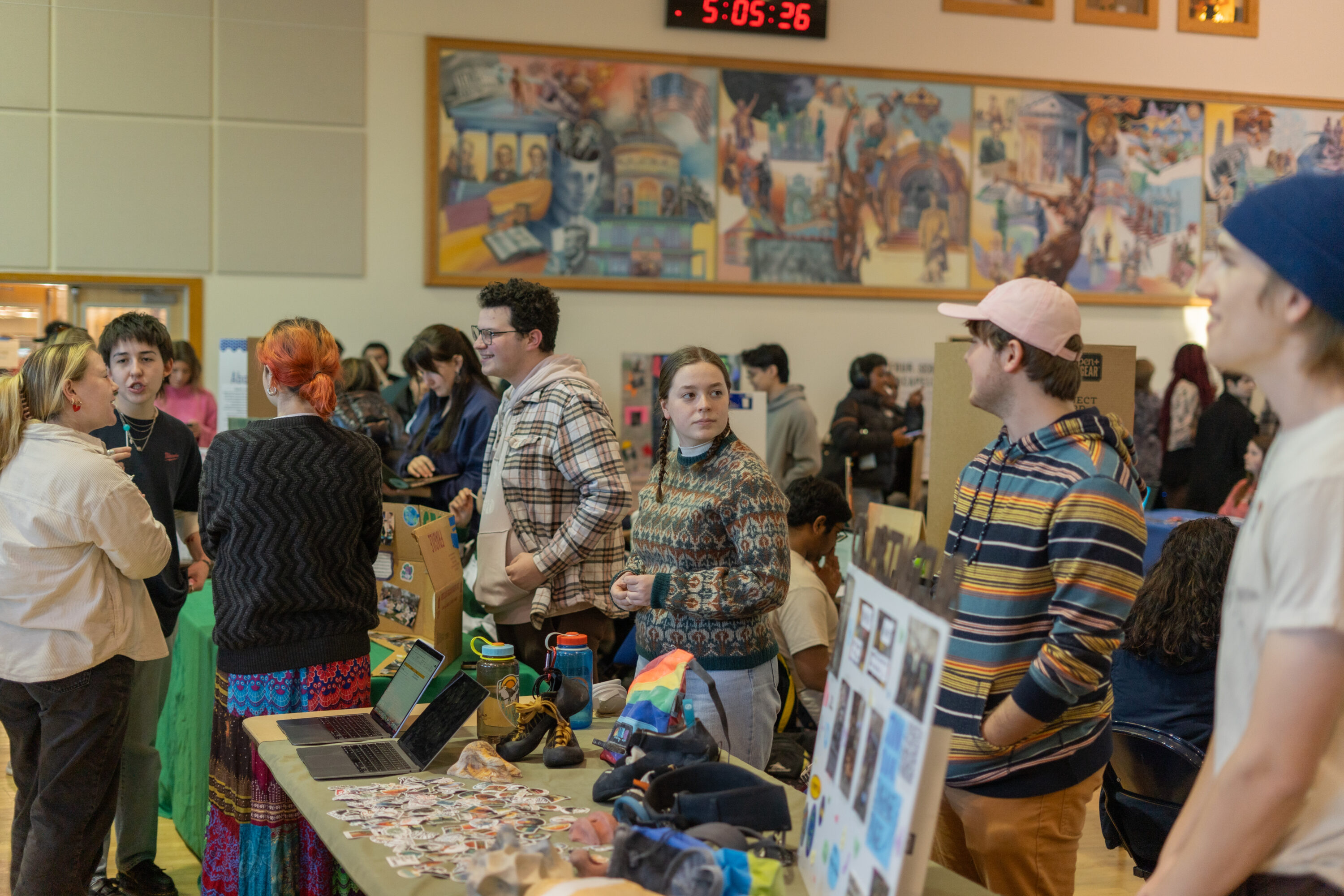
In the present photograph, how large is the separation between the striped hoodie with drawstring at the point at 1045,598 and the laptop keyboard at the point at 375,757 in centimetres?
101

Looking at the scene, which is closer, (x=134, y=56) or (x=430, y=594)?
(x=430, y=594)

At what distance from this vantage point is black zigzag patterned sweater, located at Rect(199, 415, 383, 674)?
8.09 ft

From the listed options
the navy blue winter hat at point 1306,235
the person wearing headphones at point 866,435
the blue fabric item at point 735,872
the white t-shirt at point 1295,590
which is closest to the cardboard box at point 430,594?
the blue fabric item at point 735,872

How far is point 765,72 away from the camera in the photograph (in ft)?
24.7

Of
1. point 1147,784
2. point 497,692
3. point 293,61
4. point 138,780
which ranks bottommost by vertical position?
point 138,780

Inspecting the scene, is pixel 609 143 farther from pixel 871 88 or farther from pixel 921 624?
pixel 921 624

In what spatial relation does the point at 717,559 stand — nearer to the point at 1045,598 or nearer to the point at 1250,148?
the point at 1045,598

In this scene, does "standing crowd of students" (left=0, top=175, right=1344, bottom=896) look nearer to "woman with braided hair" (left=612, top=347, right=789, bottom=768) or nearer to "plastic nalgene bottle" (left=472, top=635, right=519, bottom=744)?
"woman with braided hair" (left=612, top=347, right=789, bottom=768)

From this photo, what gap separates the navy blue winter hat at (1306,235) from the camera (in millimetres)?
1009

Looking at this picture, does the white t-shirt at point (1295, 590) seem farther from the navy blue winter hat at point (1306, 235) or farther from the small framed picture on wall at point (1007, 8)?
the small framed picture on wall at point (1007, 8)

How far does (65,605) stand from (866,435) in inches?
205

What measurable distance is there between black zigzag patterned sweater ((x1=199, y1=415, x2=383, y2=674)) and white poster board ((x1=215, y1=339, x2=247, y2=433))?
8.19 ft

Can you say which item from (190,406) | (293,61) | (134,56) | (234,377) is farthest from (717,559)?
(134,56)

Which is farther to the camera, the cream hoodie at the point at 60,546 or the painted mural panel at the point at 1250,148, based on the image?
the painted mural panel at the point at 1250,148
